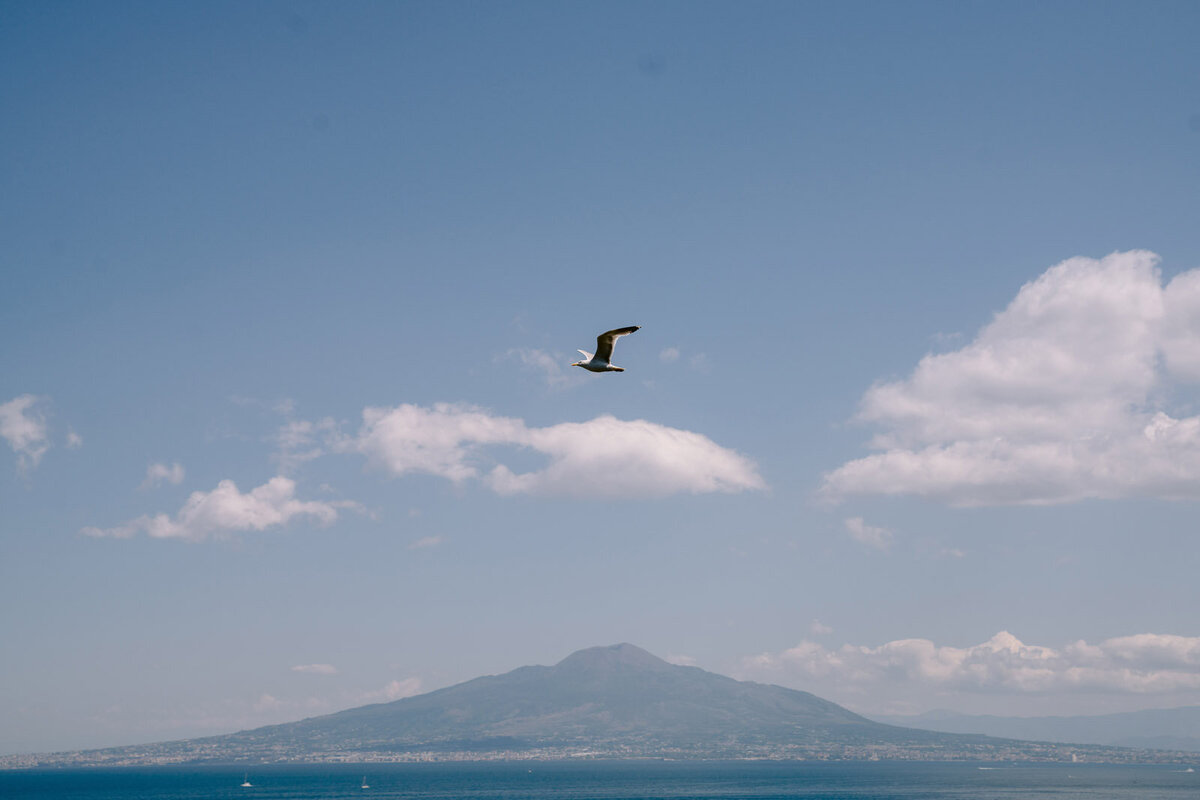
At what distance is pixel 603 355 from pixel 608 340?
3.02ft

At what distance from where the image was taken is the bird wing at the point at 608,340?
115 feet

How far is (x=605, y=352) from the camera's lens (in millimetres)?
36312

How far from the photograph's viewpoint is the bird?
35.2 metres

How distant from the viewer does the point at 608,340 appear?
117 feet

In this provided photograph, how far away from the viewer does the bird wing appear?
34.9 metres

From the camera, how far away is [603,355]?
1436 inches

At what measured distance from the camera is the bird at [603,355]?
116ft
